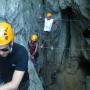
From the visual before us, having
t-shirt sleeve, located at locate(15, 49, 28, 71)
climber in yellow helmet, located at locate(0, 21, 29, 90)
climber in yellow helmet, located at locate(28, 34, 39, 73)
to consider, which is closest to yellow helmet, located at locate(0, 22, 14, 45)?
climber in yellow helmet, located at locate(0, 21, 29, 90)

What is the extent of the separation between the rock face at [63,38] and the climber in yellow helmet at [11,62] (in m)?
5.38

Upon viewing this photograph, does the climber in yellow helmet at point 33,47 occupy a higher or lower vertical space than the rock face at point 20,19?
lower

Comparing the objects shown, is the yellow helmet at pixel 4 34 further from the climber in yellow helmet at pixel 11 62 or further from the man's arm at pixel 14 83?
the man's arm at pixel 14 83

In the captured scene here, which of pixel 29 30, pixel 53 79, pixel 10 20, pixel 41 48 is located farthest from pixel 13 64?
pixel 53 79

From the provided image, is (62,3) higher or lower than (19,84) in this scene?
higher

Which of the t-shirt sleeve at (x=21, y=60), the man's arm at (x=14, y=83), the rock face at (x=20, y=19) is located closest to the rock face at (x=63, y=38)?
the rock face at (x=20, y=19)

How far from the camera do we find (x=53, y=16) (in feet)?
39.7

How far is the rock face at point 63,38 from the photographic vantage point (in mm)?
10971

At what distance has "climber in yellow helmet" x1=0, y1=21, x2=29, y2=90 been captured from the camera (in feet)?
13.4

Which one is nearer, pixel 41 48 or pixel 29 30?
pixel 29 30

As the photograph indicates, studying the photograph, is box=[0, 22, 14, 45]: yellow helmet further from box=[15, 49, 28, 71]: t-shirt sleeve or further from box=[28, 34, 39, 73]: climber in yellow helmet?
box=[28, 34, 39, 73]: climber in yellow helmet

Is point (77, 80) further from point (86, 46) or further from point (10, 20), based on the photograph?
point (10, 20)

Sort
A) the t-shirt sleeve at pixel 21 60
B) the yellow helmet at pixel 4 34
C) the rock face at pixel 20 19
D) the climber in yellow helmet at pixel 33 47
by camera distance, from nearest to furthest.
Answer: the yellow helmet at pixel 4 34 < the t-shirt sleeve at pixel 21 60 < the rock face at pixel 20 19 < the climber in yellow helmet at pixel 33 47

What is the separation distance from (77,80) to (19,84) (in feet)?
28.2
